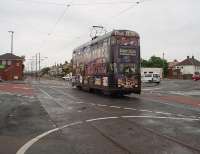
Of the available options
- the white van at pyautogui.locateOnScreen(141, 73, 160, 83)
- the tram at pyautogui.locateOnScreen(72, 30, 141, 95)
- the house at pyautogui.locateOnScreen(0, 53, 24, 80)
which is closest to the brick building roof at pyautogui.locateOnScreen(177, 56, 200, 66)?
the house at pyautogui.locateOnScreen(0, 53, 24, 80)

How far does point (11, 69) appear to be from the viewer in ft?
313

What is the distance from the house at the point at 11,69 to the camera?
92.1 meters

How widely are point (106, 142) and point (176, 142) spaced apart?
173 cm

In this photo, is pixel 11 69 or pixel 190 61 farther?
pixel 190 61

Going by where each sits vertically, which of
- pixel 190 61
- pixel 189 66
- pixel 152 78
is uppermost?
pixel 190 61

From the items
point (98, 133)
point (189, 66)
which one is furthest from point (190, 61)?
point (98, 133)

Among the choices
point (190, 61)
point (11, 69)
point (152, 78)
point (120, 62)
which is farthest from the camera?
point (190, 61)

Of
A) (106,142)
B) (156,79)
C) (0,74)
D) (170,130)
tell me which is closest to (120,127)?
(170,130)

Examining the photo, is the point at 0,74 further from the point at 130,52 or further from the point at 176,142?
the point at 176,142

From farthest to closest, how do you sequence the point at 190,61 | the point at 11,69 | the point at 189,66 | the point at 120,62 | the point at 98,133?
the point at 190,61
the point at 189,66
the point at 11,69
the point at 120,62
the point at 98,133

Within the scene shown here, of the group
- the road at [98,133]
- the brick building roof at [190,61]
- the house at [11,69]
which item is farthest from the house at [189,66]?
the road at [98,133]

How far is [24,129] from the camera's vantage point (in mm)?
12289

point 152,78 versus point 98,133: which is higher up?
point 152,78

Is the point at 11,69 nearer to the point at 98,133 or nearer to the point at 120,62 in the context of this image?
the point at 120,62
